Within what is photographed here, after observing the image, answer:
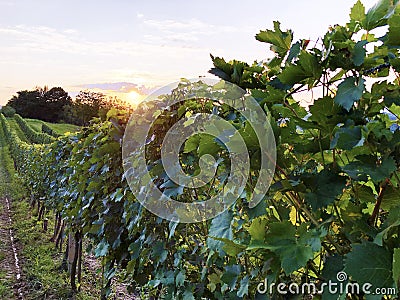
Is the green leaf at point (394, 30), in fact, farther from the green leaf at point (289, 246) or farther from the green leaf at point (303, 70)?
the green leaf at point (289, 246)

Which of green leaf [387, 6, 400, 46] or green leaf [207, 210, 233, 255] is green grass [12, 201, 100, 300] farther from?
green leaf [387, 6, 400, 46]

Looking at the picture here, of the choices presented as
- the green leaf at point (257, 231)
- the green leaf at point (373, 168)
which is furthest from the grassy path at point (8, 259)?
the green leaf at point (373, 168)

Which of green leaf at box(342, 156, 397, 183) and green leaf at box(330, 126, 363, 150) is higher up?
green leaf at box(330, 126, 363, 150)

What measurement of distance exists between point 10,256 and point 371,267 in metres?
7.80

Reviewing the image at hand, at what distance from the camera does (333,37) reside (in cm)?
93

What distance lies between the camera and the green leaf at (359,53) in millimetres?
843

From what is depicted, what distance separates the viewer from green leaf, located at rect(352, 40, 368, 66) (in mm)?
843

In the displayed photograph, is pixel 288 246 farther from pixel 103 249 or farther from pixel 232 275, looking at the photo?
pixel 103 249

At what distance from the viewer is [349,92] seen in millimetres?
830

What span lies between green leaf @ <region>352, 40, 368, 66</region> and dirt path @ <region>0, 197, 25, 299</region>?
18.5ft

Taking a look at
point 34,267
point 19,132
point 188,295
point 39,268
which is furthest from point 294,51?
point 19,132

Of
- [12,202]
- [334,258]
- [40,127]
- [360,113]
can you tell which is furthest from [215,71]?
[40,127]

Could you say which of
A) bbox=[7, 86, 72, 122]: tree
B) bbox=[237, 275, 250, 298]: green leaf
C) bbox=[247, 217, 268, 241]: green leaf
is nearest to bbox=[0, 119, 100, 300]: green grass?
bbox=[237, 275, 250, 298]: green leaf

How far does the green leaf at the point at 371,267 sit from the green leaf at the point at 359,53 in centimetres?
37
